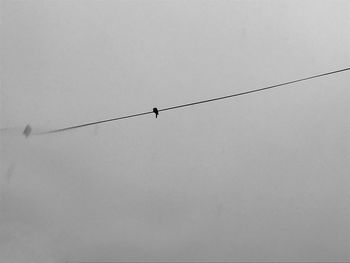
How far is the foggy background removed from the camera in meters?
1.61

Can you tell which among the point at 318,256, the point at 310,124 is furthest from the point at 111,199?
the point at 318,256

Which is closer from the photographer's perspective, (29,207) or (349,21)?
(29,207)

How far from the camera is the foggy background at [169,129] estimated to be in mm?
1612

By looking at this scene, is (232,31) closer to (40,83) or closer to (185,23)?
(185,23)

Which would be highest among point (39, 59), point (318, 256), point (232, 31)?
point (39, 59)

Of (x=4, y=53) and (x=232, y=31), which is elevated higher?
(x=4, y=53)

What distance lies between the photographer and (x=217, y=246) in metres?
1.88

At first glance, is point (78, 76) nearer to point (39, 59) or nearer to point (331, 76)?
point (39, 59)

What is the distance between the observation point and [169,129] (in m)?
1.75

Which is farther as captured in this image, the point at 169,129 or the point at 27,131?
the point at 169,129

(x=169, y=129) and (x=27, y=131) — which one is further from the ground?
(x=27, y=131)

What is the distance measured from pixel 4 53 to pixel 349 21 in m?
1.42

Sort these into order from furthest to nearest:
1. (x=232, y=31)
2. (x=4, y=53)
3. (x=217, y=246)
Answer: (x=217, y=246)
(x=232, y=31)
(x=4, y=53)

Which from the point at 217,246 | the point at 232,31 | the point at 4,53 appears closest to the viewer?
the point at 4,53
